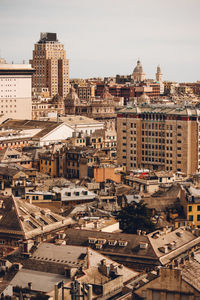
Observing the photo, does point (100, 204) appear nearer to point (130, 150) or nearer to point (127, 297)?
point (127, 297)

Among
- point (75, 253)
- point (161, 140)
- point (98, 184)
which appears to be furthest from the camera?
point (161, 140)

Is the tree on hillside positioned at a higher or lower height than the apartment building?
lower

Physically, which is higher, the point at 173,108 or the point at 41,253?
the point at 173,108

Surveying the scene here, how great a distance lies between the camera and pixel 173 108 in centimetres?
12325

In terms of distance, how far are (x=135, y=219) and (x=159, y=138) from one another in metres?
52.7

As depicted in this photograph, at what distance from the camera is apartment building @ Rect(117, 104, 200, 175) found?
118 meters

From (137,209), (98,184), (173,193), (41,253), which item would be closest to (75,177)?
(98,184)

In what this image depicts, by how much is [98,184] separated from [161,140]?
29.9 metres

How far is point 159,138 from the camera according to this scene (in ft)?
404

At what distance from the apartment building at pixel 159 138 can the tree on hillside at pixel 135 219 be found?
4372 cm

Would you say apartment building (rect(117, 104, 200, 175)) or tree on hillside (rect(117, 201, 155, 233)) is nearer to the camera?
tree on hillside (rect(117, 201, 155, 233))

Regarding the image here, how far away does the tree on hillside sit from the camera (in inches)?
2788

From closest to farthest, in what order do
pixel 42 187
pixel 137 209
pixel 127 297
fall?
pixel 127 297 < pixel 137 209 < pixel 42 187

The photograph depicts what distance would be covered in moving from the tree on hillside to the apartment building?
143 feet
